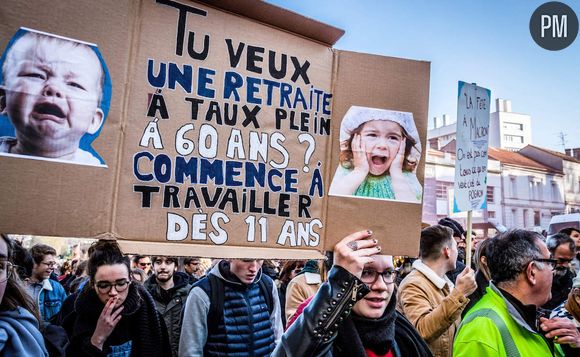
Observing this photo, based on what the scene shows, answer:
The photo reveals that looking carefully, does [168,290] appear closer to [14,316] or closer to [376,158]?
[14,316]

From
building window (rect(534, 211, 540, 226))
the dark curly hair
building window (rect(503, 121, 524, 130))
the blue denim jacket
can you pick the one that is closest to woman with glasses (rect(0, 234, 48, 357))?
the dark curly hair

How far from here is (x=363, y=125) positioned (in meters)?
2.12

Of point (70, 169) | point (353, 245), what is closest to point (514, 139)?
point (353, 245)

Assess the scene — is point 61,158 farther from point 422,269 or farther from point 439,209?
point 439,209

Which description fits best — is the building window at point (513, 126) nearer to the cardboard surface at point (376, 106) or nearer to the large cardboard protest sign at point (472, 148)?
the large cardboard protest sign at point (472, 148)

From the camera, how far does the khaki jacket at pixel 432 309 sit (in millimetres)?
3441

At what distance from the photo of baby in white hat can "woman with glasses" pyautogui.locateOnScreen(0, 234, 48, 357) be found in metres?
1.50

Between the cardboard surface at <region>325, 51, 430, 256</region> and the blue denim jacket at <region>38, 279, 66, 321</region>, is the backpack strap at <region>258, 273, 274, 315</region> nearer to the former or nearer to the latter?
the cardboard surface at <region>325, 51, 430, 256</region>

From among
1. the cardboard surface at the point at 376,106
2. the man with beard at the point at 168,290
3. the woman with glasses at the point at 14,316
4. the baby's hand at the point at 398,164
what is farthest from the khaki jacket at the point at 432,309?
the woman with glasses at the point at 14,316

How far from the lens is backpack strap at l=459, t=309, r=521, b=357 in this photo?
8.16ft

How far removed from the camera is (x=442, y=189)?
3884 cm

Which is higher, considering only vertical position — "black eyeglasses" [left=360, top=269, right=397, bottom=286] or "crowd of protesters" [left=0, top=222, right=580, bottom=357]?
"black eyeglasses" [left=360, top=269, right=397, bottom=286]

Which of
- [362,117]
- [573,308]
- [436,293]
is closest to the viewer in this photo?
[362,117]

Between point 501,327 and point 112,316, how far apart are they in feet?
7.98
